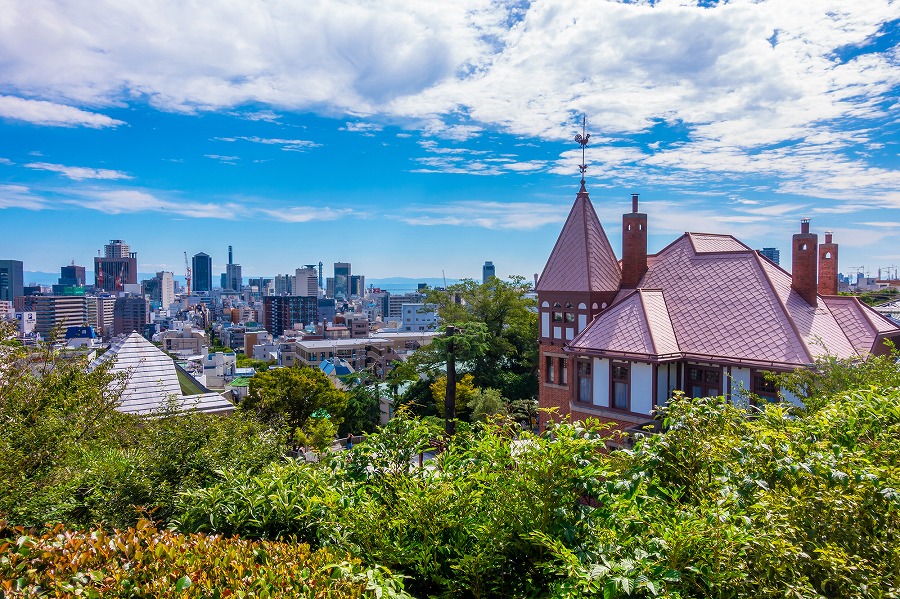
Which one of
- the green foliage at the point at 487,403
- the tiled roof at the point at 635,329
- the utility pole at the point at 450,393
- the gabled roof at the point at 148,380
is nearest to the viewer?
the tiled roof at the point at 635,329

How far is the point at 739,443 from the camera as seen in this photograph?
4.97 metres

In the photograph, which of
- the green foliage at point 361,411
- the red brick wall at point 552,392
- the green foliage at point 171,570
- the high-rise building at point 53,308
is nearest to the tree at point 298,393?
the green foliage at point 361,411

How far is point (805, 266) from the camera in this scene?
15.9 metres

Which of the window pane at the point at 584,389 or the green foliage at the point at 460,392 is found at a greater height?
the window pane at the point at 584,389

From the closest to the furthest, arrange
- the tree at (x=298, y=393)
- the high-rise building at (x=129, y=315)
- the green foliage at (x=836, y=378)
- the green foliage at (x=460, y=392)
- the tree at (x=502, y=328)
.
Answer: the green foliage at (x=836, y=378) < the tree at (x=298, y=393) < the green foliage at (x=460, y=392) < the tree at (x=502, y=328) < the high-rise building at (x=129, y=315)

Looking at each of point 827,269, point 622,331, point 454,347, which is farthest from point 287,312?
point 827,269

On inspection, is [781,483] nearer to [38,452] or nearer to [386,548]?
[386,548]

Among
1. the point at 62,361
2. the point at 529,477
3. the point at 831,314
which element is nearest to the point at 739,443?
the point at 529,477

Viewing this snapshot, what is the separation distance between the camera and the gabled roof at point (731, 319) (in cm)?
1459

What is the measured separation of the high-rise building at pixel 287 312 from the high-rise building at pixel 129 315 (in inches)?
1397

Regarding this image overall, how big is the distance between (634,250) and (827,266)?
660 cm

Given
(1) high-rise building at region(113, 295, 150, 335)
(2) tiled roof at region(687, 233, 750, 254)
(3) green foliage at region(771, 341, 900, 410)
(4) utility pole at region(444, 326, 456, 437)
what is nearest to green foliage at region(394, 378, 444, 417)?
(4) utility pole at region(444, 326, 456, 437)

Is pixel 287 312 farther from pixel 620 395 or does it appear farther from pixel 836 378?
pixel 836 378

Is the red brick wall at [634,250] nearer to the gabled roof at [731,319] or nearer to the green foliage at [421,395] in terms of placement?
the gabled roof at [731,319]
